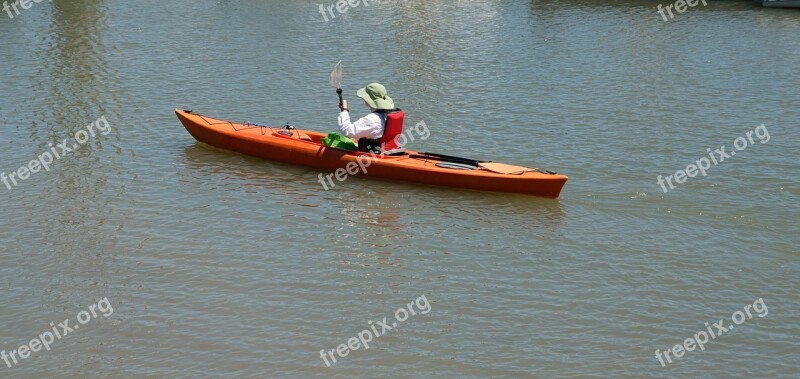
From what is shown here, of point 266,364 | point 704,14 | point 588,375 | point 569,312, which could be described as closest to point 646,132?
point 569,312

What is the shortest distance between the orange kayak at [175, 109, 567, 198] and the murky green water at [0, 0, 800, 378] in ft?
0.55

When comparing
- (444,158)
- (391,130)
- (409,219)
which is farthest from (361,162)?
(409,219)

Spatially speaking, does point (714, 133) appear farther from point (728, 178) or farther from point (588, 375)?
point (588, 375)

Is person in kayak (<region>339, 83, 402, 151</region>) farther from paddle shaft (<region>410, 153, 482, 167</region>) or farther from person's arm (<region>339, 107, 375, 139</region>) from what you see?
paddle shaft (<region>410, 153, 482, 167</region>)

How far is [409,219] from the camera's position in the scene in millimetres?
12969

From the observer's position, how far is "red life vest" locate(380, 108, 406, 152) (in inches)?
553

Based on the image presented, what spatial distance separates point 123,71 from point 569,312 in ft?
38.5

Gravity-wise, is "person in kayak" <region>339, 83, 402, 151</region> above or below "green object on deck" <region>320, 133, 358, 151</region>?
above

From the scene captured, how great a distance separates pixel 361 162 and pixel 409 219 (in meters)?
1.41

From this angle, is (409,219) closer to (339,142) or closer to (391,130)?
(391,130)

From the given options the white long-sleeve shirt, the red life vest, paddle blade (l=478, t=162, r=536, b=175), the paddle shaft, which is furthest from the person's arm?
paddle blade (l=478, t=162, r=536, b=175)

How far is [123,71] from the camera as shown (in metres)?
19.8

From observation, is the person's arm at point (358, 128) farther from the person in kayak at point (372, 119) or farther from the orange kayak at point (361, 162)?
the orange kayak at point (361, 162)

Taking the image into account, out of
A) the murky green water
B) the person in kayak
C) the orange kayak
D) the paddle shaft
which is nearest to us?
the murky green water
